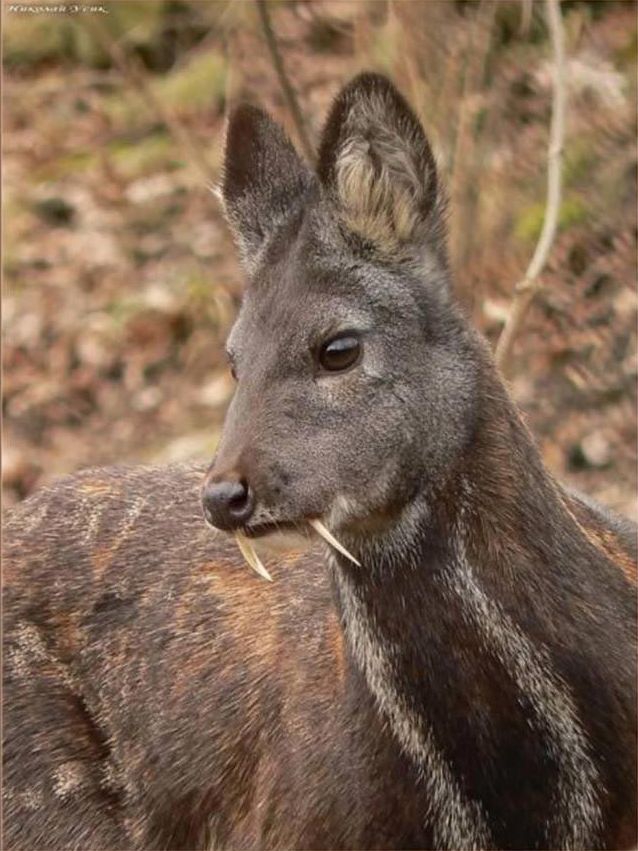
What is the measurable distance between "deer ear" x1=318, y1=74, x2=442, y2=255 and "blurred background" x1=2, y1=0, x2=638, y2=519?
165 centimetres

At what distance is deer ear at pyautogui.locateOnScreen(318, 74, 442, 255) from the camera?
5316 mm

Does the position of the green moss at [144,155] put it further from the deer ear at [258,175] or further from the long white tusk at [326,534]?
the long white tusk at [326,534]

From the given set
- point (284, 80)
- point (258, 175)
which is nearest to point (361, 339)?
point (258, 175)

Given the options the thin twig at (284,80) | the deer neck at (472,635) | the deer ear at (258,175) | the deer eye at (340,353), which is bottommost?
the deer neck at (472,635)

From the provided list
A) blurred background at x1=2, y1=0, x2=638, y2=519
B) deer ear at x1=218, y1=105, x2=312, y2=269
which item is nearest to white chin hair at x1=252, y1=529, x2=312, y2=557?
deer ear at x1=218, y1=105, x2=312, y2=269

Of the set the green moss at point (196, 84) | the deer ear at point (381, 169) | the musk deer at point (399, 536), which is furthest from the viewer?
the green moss at point (196, 84)

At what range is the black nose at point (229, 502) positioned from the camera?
490 centimetres

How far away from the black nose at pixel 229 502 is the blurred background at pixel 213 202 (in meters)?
2.35

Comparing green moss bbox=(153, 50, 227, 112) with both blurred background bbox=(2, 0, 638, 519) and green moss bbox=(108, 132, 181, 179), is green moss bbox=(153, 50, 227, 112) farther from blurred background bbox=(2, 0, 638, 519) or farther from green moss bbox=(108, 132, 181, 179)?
green moss bbox=(108, 132, 181, 179)

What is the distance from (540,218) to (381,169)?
16.0ft

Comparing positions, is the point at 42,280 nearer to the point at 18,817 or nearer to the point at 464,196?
the point at 464,196

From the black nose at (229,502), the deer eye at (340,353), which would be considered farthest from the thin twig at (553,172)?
the black nose at (229,502)

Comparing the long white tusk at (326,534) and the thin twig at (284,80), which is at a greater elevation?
the thin twig at (284,80)

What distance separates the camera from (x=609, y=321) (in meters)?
10.0
